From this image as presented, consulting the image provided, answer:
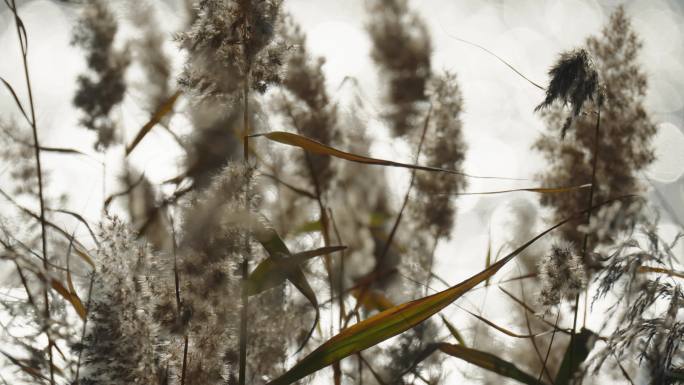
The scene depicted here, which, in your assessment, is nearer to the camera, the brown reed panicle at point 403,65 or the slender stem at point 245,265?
the slender stem at point 245,265

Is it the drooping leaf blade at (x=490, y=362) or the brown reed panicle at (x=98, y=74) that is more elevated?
the brown reed panicle at (x=98, y=74)

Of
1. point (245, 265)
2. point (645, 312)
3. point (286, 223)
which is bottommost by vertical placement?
point (645, 312)

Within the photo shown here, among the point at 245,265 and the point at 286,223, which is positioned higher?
the point at 286,223

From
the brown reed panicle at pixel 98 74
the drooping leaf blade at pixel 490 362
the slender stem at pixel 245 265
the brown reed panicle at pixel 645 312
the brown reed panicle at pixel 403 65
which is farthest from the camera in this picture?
the brown reed panicle at pixel 403 65

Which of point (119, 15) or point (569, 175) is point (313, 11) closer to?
point (119, 15)

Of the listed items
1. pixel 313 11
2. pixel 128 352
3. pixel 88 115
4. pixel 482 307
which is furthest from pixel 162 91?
pixel 313 11

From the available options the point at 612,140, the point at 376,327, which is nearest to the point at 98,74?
the point at 376,327

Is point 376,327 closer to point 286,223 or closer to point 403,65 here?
point 286,223

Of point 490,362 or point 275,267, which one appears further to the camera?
point 490,362

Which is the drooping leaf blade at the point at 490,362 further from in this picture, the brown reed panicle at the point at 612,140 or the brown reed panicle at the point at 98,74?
the brown reed panicle at the point at 98,74

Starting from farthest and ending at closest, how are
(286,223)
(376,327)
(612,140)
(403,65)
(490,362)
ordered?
(403,65)
(286,223)
(612,140)
(490,362)
(376,327)

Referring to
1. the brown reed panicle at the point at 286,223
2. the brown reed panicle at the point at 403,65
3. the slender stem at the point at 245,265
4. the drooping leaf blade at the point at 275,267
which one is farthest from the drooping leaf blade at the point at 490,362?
the brown reed panicle at the point at 403,65
